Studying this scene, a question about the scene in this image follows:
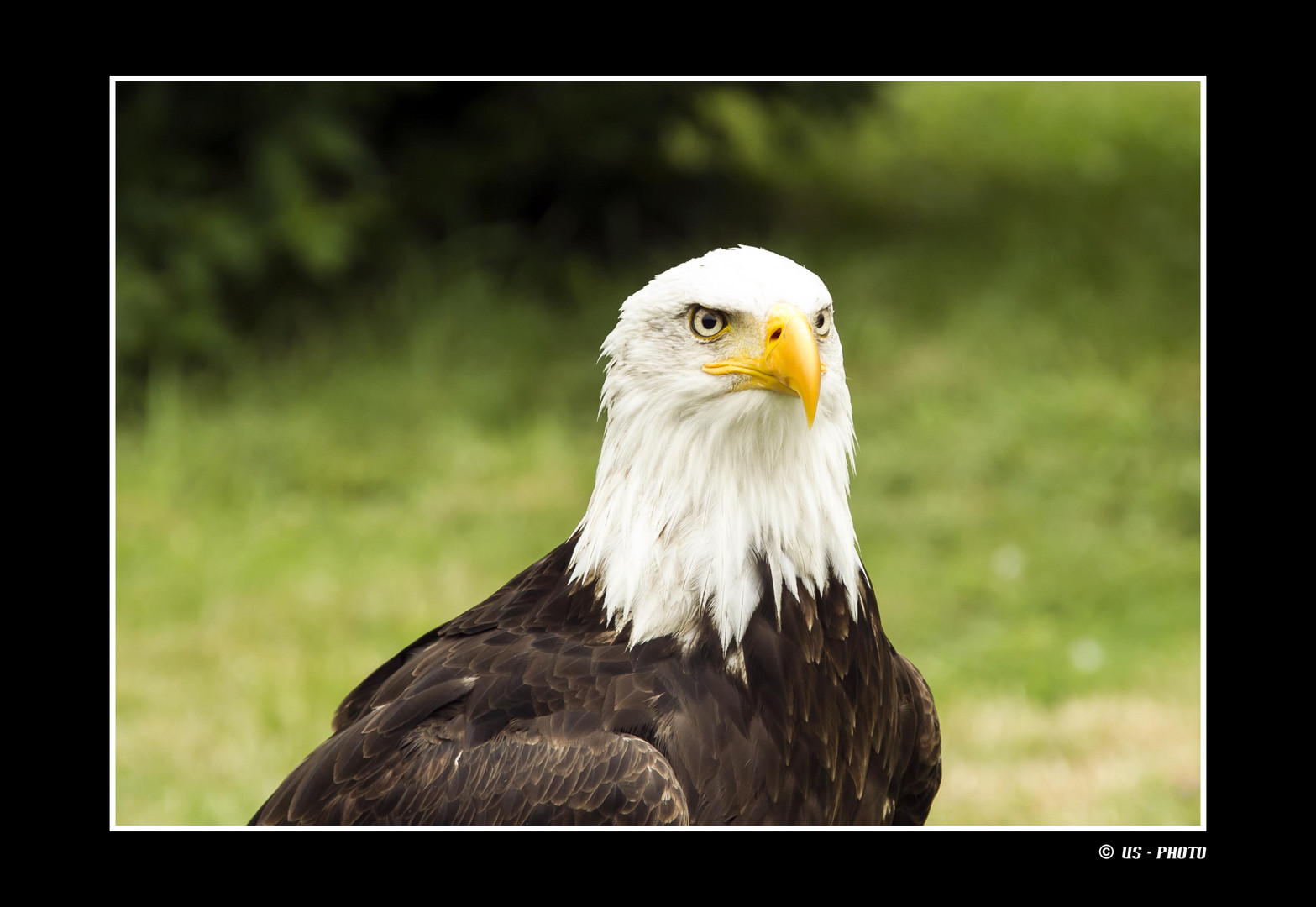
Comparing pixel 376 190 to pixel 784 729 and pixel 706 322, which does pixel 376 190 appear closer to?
pixel 706 322

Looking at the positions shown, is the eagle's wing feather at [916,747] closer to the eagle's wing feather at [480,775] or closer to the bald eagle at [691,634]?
the bald eagle at [691,634]

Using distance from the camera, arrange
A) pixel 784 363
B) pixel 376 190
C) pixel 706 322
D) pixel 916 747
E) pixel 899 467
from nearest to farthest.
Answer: pixel 784 363, pixel 706 322, pixel 916 747, pixel 899 467, pixel 376 190

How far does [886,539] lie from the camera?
747cm

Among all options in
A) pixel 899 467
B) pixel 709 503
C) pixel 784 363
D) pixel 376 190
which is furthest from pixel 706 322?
pixel 376 190

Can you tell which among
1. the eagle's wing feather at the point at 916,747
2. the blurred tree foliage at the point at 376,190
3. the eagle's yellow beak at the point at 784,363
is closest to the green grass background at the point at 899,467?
the blurred tree foliage at the point at 376,190

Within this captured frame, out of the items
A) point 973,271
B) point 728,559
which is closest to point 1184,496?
point 973,271

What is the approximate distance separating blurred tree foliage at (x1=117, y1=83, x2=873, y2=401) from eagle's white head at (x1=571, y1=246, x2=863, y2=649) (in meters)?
5.66

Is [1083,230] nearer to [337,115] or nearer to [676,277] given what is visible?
[337,115]

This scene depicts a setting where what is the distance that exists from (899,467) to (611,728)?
5.35 metres

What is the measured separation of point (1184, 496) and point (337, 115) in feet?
18.4

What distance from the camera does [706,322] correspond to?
2982mm

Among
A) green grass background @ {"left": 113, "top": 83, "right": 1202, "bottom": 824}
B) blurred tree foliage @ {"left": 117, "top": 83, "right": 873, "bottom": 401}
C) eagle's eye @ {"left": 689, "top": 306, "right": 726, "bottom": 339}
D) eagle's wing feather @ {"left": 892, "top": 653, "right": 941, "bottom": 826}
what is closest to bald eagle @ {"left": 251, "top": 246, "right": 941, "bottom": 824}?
eagle's eye @ {"left": 689, "top": 306, "right": 726, "bottom": 339}

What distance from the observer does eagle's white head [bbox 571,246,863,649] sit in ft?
9.73

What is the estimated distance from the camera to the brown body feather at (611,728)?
2826 mm
